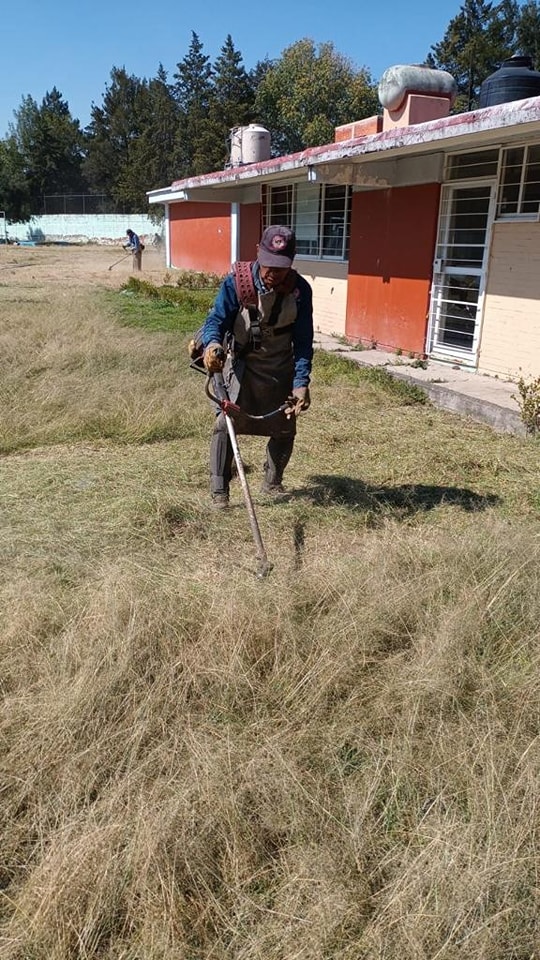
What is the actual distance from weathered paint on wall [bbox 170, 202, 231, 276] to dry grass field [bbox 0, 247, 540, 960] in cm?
1589

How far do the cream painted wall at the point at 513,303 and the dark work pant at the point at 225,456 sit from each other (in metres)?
3.96

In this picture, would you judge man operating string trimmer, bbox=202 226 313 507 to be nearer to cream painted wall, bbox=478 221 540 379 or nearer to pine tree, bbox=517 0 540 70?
cream painted wall, bbox=478 221 540 379

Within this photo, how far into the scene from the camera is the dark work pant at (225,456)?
421 cm

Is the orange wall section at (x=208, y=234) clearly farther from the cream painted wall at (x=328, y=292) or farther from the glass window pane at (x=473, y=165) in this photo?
the glass window pane at (x=473, y=165)

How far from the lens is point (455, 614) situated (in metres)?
2.73

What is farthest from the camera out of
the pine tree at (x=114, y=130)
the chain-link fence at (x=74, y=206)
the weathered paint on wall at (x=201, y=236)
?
the pine tree at (x=114, y=130)

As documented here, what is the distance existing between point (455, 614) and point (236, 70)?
5757 cm

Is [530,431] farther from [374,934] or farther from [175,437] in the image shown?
[374,934]

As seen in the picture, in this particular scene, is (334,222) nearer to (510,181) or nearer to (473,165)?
(473,165)

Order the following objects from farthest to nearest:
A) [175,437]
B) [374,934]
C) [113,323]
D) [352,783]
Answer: [113,323] → [175,437] → [352,783] → [374,934]

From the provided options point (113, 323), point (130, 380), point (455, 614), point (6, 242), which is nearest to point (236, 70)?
point (6, 242)

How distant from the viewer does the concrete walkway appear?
654cm

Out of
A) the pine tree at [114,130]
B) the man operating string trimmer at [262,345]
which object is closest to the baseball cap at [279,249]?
the man operating string trimmer at [262,345]

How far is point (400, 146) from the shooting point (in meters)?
7.87
